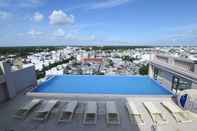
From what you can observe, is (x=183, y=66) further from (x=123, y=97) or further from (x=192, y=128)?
(x=192, y=128)

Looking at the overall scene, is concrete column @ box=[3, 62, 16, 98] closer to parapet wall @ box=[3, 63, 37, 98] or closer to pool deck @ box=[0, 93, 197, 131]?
parapet wall @ box=[3, 63, 37, 98]

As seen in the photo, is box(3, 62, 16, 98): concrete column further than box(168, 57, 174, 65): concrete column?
No

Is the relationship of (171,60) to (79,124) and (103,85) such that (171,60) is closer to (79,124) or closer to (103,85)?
(103,85)

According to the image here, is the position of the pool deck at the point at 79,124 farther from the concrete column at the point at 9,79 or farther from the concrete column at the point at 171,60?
the concrete column at the point at 171,60

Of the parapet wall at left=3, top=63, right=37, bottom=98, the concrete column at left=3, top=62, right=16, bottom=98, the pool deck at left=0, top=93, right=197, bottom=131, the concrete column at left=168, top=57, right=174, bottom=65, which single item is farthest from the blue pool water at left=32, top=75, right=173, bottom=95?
the pool deck at left=0, top=93, right=197, bottom=131

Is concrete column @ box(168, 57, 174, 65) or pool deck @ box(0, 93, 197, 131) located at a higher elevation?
concrete column @ box(168, 57, 174, 65)

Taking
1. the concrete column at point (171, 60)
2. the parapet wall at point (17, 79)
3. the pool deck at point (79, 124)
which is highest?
the concrete column at point (171, 60)

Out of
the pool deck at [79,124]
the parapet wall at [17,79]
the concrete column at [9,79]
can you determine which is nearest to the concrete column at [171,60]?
the pool deck at [79,124]

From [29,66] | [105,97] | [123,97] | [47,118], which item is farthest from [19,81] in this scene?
[123,97]
